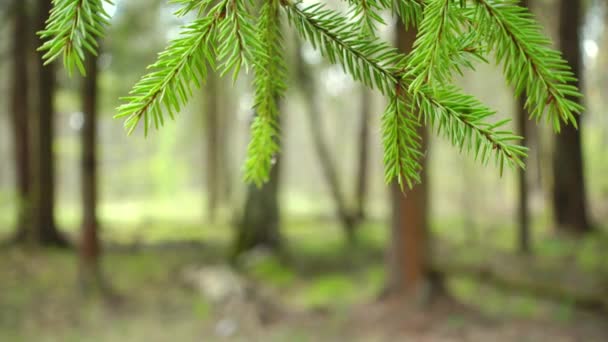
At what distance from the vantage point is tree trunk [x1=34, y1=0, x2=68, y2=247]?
33.9ft

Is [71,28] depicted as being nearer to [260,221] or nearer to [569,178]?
[260,221]

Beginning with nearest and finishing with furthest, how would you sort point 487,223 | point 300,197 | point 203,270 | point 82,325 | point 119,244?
point 82,325 < point 203,270 < point 119,244 < point 487,223 < point 300,197

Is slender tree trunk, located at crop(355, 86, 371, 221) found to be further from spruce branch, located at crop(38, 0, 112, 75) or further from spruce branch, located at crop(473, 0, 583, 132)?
spruce branch, located at crop(38, 0, 112, 75)

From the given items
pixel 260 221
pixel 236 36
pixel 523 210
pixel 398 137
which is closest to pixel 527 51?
pixel 398 137

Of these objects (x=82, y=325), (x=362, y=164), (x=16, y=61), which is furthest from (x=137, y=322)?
(x=362, y=164)

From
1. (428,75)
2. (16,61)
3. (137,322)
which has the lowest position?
(137,322)

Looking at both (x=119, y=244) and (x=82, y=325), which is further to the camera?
(x=119, y=244)

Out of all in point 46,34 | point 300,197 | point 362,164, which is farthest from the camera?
point 300,197

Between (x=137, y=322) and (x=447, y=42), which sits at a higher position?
(x=447, y=42)

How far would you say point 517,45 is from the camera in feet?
2.74

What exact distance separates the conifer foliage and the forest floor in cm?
539

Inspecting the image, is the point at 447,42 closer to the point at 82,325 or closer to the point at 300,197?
the point at 82,325

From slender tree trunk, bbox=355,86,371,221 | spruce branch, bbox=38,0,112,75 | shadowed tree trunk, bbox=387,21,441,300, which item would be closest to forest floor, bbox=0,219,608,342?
shadowed tree trunk, bbox=387,21,441,300

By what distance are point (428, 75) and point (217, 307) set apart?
758 cm
